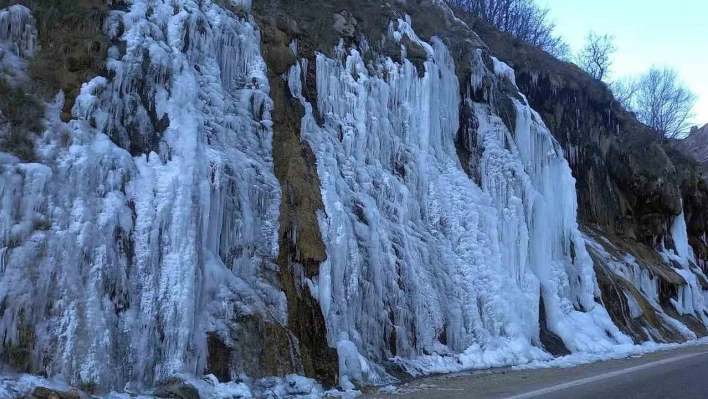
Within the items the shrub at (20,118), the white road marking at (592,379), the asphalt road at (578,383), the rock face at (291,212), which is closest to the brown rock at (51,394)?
the rock face at (291,212)

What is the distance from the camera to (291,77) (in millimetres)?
14680

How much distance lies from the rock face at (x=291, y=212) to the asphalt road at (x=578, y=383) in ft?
3.72

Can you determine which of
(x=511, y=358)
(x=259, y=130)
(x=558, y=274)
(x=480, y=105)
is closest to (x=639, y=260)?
(x=558, y=274)

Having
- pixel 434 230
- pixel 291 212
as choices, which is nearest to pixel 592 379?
pixel 434 230

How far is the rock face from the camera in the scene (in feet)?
29.6

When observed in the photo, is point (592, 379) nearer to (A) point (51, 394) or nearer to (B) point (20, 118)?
(A) point (51, 394)

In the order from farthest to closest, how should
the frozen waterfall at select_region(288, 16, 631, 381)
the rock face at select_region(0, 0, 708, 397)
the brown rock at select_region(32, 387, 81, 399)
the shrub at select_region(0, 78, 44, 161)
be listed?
1. the frozen waterfall at select_region(288, 16, 631, 381)
2. the shrub at select_region(0, 78, 44, 161)
3. the rock face at select_region(0, 0, 708, 397)
4. the brown rock at select_region(32, 387, 81, 399)

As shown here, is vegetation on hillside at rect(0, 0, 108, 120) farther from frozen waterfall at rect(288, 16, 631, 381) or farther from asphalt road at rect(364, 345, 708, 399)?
asphalt road at rect(364, 345, 708, 399)

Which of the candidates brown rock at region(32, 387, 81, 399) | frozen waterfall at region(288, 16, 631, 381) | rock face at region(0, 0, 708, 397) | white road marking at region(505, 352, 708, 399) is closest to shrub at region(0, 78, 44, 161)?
rock face at region(0, 0, 708, 397)

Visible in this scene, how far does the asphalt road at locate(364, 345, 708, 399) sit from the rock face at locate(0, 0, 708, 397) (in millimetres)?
1134

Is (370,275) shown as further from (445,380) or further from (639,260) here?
(639,260)

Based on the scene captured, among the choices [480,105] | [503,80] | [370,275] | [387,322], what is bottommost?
[387,322]

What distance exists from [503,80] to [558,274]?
6596mm

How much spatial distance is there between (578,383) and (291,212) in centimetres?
591
